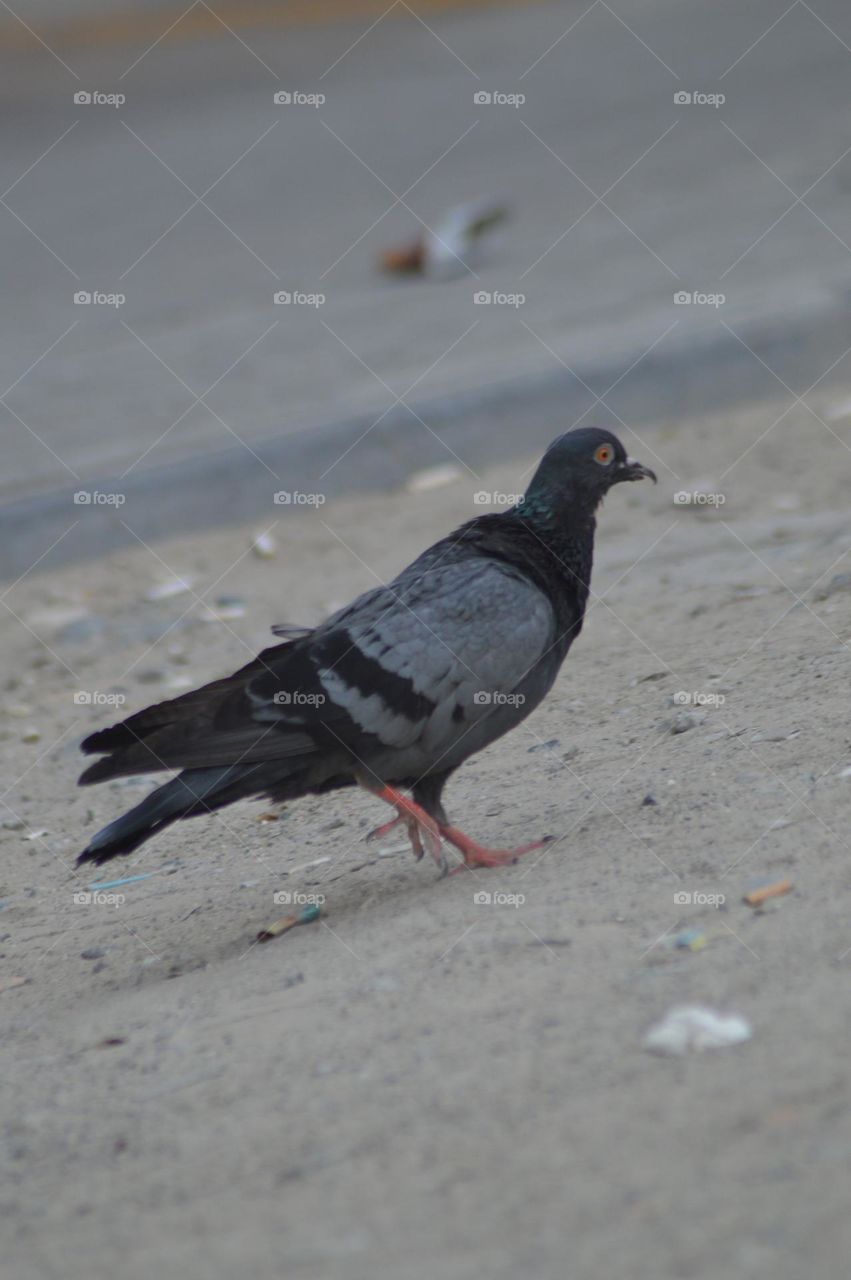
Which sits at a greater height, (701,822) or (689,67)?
(689,67)

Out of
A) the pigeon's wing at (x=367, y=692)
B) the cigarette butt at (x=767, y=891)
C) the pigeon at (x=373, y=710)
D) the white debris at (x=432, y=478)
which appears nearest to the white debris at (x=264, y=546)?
the white debris at (x=432, y=478)

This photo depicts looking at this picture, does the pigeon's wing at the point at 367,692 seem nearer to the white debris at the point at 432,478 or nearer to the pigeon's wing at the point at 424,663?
the pigeon's wing at the point at 424,663

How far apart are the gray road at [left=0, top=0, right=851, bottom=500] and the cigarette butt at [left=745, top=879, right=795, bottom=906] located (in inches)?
195

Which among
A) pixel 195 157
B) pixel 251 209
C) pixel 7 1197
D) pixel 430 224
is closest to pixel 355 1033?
pixel 7 1197

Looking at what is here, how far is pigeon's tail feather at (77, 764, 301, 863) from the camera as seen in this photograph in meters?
4.23

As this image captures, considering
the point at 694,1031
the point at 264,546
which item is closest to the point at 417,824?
the point at 694,1031

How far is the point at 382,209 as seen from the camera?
529 inches

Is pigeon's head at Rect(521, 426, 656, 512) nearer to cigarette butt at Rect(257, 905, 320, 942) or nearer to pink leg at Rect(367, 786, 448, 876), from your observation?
pink leg at Rect(367, 786, 448, 876)

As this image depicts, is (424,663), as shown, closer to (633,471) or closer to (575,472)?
(575,472)

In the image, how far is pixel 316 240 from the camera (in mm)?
12461

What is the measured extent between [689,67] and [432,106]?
2.83 m

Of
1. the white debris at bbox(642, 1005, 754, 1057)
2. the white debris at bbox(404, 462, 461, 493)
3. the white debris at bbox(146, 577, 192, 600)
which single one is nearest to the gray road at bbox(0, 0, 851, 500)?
the white debris at bbox(404, 462, 461, 493)

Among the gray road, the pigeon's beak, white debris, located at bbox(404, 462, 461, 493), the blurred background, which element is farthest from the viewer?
the gray road

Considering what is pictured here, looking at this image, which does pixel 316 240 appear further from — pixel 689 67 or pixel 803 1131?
pixel 803 1131
